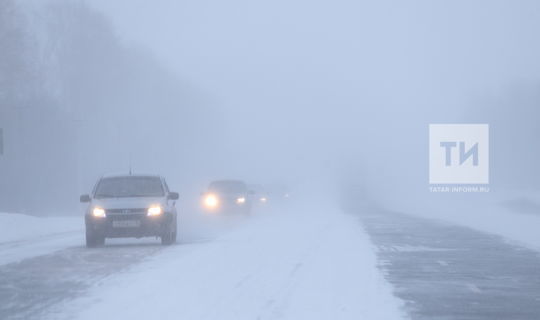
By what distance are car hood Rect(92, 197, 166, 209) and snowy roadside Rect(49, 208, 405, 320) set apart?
168 cm

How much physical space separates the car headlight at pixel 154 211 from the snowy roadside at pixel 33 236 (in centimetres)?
216

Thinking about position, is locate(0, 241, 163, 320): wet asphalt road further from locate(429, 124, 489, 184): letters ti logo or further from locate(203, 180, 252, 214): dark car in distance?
locate(429, 124, 489, 184): letters ti logo

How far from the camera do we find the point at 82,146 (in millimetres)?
81000

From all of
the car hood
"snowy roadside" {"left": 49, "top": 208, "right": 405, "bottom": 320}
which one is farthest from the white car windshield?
"snowy roadside" {"left": 49, "top": 208, "right": 405, "bottom": 320}

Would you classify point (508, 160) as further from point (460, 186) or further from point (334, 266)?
point (334, 266)

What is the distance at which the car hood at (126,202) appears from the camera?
902 inches

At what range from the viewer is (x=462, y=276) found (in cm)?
1567

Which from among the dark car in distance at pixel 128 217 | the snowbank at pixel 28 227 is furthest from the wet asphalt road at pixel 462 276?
the snowbank at pixel 28 227

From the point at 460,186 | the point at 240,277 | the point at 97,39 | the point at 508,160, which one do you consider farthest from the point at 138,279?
the point at 508,160

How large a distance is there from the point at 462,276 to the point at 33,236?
1728 centimetres

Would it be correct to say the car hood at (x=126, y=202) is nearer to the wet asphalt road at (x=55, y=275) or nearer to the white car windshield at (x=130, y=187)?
the white car windshield at (x=130, y=187)

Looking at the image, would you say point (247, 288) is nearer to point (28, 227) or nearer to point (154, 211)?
point (154, 211)

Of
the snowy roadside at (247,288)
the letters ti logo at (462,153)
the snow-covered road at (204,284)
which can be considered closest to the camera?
the snowy roadside at (247,288)

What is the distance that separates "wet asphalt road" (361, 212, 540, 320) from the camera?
11.5 metres
